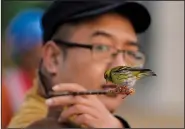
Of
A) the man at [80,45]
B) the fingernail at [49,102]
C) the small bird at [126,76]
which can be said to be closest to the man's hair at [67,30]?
the man at [80,45]

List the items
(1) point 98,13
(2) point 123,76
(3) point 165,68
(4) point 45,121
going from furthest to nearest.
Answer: (3) point 165,68 < (1) point 98,13 < (4) point 45,121 < (2) point 123,76

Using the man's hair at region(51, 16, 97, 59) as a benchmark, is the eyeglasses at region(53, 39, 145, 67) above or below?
below

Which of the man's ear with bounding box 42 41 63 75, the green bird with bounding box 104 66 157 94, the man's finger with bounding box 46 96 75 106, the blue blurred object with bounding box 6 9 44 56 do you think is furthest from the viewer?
the blue blurred object with bounding box 6 9 44 56

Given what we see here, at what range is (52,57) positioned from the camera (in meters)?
0.69

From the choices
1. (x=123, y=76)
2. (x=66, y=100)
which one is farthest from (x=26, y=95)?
(x=123, y=76)

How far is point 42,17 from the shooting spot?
28.9 inches

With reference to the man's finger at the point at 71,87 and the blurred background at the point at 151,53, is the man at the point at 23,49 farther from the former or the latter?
the man's finger at the point at 71,87

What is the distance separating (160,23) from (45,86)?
0.32 metres

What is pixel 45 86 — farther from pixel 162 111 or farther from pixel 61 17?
pixel 162 111

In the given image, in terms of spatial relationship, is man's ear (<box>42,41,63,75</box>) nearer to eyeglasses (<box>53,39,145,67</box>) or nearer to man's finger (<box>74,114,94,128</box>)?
eyeglasses (<box>53,39,145,67</box>)

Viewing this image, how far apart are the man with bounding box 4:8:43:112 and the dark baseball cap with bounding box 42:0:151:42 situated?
0.08m

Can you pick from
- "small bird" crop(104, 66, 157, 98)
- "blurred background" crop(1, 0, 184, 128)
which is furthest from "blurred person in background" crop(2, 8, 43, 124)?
"small bird" crop(104, 66, 157, 98)

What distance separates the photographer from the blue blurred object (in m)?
0.77

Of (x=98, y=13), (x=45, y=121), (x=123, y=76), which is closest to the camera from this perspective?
(x=123, y=76)
